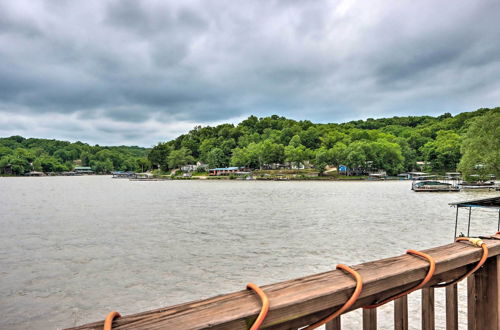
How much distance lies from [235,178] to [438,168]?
6987cm

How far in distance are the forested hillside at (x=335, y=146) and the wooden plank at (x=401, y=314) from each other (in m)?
95.4

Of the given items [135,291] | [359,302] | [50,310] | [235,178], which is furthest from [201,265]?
[235,178]

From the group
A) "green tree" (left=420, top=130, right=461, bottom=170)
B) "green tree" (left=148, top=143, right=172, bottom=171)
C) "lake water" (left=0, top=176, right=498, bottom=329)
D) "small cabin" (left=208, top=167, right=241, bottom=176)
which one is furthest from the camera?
"green tree" (left=148, top=143, right=172, bottom=171)

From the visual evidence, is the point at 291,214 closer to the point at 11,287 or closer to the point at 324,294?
the point at 11,287

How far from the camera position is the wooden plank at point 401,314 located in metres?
2.08

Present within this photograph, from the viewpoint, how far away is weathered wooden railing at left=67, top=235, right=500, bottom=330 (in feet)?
4.26

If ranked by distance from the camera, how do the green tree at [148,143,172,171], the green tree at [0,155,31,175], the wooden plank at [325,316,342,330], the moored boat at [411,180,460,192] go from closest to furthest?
1. the wooden plank at [325,316,342,330]
2. the moored boat at [411,180,460,192]
3. the green tree at [148,143,172,171]
4. the green tree at [0,155,31,175]

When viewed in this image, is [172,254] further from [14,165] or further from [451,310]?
[14,165]

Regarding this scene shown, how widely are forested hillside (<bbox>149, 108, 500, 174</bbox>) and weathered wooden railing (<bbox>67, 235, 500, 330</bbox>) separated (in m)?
95.0

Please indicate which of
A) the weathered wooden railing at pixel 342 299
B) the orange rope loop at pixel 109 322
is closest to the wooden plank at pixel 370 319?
the weathered wooden railing at pixel 342 299

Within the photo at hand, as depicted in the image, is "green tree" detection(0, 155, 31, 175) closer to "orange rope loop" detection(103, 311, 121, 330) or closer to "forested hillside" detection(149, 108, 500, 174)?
"forested hillside" detection(149, 108, 500, 174)

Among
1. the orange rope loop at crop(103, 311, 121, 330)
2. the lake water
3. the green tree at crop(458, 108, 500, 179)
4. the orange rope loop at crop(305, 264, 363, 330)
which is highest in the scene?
the green tree at crop(458, 108, 500, 179)

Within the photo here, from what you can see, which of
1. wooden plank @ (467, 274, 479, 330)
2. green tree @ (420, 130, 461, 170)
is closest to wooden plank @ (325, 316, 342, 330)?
wooden plank @ (467, 274, 479, 330)

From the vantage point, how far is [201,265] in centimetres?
1227
